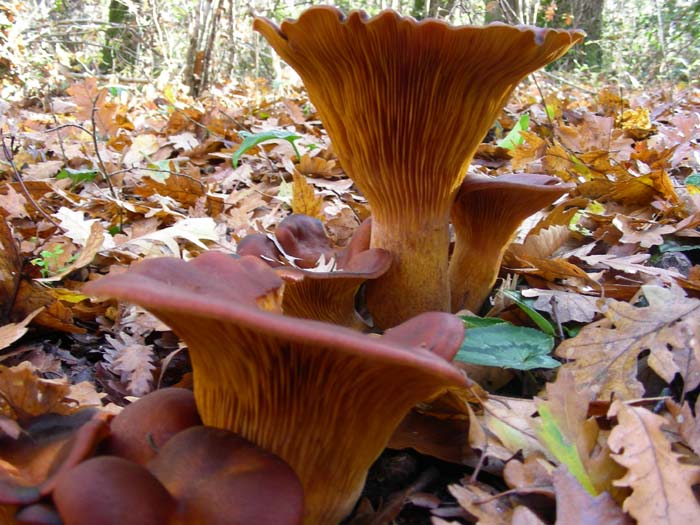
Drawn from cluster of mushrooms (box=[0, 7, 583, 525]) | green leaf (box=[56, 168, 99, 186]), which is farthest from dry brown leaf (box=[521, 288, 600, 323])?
green leaf (box=[56, 168, 99, 186])

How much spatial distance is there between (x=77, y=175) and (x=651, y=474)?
4.24 metres

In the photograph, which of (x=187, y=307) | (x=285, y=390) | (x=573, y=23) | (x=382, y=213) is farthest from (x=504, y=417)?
(x=573, y=23)

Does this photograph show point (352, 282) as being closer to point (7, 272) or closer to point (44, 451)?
point (44, 451)

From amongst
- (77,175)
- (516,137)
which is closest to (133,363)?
(77,175)

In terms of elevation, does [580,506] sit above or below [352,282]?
below

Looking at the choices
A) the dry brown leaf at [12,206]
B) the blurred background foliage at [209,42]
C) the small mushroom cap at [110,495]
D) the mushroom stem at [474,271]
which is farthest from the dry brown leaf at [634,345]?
the blurred background foliage at [209,42]

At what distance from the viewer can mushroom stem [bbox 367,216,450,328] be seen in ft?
7.32

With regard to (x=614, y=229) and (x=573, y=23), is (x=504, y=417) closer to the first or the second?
(x=614, y=229)

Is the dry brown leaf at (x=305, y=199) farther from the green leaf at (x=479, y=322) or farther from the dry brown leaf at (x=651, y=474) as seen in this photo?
the dry brown leaf at (x=651, y=474)

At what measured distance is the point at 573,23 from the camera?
40.8ft

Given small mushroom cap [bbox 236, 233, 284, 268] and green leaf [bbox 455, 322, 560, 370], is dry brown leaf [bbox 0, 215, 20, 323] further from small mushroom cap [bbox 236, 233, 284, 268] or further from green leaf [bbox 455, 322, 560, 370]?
green leaf [bbox 455, 322, 560, 370]

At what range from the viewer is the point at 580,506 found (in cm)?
127

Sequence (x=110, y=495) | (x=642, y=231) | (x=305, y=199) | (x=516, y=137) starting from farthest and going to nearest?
(x=516, y=137), (x=305, y=199), (x=642, y=231), (x=110, y=495)

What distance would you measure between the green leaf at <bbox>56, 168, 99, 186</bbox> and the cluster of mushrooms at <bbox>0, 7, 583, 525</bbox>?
2.51m
